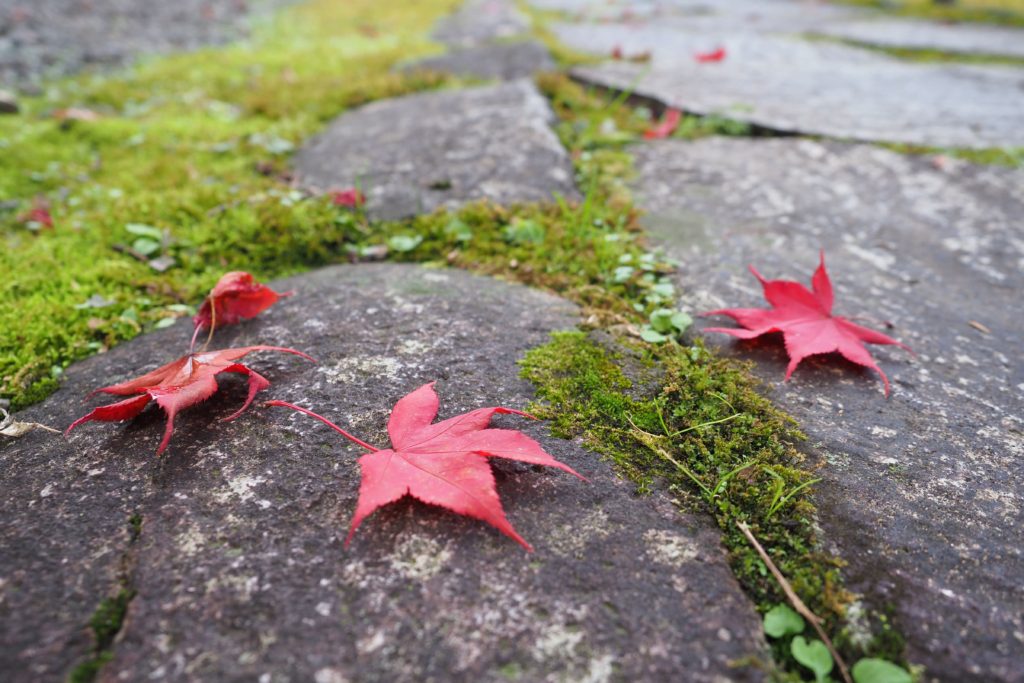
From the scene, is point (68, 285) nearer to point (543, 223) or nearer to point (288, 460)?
point (288, 460)

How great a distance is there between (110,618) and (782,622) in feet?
3.56

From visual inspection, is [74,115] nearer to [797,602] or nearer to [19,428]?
[19,428]

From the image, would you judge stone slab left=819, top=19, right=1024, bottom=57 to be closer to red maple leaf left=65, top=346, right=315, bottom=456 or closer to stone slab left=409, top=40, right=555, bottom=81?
stone slab left=409, top=40, right=555, bottom=81

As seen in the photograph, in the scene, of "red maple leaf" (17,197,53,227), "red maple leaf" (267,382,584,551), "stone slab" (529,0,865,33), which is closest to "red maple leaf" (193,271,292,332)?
"red maple leaf" (267,382,584,551)

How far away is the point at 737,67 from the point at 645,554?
14.9ft

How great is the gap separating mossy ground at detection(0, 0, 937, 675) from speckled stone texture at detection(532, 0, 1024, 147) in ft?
1.51

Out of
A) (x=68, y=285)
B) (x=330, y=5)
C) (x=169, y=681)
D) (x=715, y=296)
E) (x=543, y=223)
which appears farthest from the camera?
(x=330, y=5)

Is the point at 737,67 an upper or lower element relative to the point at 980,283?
upper

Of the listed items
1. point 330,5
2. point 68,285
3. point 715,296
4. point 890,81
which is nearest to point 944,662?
point 715,296

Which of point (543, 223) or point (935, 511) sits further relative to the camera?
point (543, 223)

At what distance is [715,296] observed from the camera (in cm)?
182

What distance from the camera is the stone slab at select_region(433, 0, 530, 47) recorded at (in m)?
5.59

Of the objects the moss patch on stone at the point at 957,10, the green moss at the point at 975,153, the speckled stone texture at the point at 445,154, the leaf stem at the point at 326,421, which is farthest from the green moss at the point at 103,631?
the moss patch on stone at the point at 957,10

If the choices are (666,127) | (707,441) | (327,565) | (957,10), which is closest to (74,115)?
(666,127)
